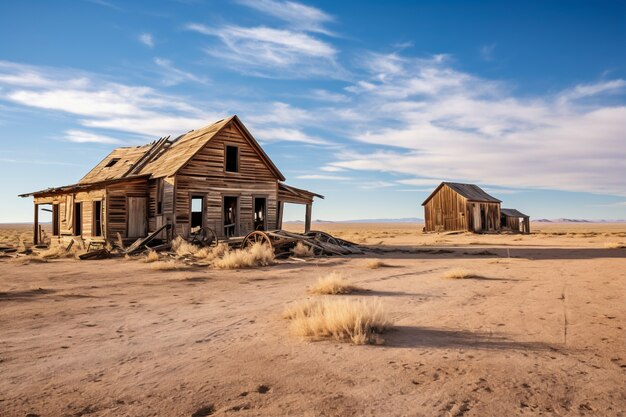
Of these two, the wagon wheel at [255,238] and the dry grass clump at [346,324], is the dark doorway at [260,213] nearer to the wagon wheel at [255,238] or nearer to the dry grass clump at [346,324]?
the wagon wheel at [255,238]

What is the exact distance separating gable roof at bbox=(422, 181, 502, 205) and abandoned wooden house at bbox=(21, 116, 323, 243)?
21.3 meters

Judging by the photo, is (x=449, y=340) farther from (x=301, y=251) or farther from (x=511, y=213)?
(x=511, y=213)

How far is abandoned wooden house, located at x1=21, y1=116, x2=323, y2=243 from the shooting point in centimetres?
1930

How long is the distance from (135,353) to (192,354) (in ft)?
2.01

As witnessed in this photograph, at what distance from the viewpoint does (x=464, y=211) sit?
124 ft

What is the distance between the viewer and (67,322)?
590cm

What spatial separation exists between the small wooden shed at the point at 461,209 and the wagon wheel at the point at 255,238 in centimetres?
2649

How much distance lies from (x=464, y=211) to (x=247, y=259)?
29.4m

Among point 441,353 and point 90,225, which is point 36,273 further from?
point 441,353

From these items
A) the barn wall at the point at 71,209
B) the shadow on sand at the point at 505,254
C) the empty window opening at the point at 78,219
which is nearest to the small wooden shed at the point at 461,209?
the shadow on sand at the point at 505,254

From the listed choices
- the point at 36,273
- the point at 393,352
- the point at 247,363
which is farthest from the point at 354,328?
the point at 36,273

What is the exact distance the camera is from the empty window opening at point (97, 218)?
20672mm

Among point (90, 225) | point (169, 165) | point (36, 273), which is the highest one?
point (169, 165)

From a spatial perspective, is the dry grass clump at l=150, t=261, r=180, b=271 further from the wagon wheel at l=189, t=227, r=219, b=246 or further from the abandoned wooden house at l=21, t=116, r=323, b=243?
the abandoned wooden house at l=21, t=116, r=323, b=243
